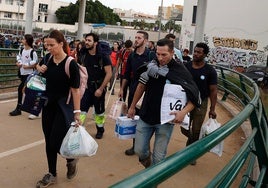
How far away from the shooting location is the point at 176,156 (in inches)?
58.9

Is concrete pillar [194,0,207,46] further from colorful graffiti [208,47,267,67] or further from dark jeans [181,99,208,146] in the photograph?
colorful graffiti [208,47,267,67]

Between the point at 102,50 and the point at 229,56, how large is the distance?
106 feet

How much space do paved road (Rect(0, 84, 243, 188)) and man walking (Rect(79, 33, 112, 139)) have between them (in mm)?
733

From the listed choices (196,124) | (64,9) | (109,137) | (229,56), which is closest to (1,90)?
(109,137)

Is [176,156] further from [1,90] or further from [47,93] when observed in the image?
[1,90]

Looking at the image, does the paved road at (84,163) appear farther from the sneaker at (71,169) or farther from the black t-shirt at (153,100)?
the black t-shirt at (153,100)

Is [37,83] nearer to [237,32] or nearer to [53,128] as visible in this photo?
[53,128]

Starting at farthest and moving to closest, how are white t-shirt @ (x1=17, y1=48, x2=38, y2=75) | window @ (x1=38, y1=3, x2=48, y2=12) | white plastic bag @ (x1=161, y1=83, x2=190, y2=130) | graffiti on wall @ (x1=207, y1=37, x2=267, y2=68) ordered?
window @ (x1=38, y1=3, x2=48, y2=12), graffiti on wall @ (x1=207, y1=37, x2=267, y2=68), white t-shirt @ (x1=17, y1=48, x2=38, y2=75), white plastic bag @ (x1=161, y1=83, x2=190, y2=130)

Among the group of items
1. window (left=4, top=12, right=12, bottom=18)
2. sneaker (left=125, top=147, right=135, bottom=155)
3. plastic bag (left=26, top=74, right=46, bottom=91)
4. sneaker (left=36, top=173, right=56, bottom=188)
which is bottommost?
sneaker (left=125, top=147, right=135, bottom=155)

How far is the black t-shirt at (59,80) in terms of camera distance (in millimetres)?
4312

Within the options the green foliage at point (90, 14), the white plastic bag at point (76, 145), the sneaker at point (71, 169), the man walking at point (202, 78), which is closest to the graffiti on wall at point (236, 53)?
the man walking at point (202, 78)

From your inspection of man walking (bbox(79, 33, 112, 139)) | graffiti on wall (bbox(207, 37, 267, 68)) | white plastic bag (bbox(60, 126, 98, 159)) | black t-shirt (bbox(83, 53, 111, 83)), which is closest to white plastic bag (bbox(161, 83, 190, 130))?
white plastic bag (bbox(60, 126, 98, 159))

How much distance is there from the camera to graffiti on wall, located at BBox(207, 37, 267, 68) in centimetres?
3562

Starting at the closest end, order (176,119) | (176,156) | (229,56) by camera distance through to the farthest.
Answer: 1. (176,156)
2. (176,119)
3. (229,56)
